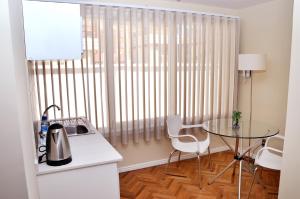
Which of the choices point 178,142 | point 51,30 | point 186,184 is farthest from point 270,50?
point 51,30

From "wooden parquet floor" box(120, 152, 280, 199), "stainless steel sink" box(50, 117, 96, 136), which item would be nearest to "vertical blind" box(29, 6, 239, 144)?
"stainless steel sink" box(50, 117, 96, 136)

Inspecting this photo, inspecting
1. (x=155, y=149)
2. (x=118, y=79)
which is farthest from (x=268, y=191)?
(x=118, y=79)

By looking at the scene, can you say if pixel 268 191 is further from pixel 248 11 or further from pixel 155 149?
pixel 248 11

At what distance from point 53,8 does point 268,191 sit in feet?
10.0

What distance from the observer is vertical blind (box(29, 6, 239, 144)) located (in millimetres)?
2916

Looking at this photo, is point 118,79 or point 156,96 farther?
point 156,96

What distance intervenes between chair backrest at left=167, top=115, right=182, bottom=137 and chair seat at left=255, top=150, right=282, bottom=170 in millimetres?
1130

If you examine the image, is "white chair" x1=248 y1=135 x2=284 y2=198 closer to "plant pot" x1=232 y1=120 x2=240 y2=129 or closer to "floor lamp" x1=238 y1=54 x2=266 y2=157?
"plant pot" x1=232 y1=120 x2=240 y2=129

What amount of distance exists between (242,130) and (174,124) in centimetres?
93

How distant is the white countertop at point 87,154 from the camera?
5.46ft

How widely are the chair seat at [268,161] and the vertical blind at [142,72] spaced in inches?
48.5

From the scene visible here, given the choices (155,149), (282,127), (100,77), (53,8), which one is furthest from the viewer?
(155,149)

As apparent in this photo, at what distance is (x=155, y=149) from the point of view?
3.63 meters

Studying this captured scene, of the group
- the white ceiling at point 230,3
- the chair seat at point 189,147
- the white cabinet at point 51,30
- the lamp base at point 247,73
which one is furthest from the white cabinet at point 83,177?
the lamp base at point 247,73
